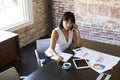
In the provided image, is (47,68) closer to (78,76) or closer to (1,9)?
(78,76)

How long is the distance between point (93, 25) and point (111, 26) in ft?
1.33

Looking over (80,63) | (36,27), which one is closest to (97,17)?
(36,27)

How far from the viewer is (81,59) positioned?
210 centimetres

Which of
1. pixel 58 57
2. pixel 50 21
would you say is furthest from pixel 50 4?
pixel 58 57

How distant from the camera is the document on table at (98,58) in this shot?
6.36ft

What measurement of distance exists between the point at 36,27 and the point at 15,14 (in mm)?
628

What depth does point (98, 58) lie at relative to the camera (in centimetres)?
211

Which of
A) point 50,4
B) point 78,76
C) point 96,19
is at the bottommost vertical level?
point 78,76

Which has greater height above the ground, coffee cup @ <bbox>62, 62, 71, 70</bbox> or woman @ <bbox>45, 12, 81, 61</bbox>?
woman @ <bbox>45, 12, 81, 61</bbox>

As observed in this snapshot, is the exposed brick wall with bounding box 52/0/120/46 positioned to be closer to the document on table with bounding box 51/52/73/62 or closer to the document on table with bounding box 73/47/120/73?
the document on table with bounding box 73/47/120/73

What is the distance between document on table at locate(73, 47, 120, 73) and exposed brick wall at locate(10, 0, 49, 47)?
212 cm

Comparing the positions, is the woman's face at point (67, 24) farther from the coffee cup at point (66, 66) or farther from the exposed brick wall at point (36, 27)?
the exposed brick wall at point (36, 27)

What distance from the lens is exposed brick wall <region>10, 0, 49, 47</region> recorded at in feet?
13.8

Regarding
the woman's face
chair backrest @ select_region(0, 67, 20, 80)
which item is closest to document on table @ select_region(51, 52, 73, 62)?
the woman's face
